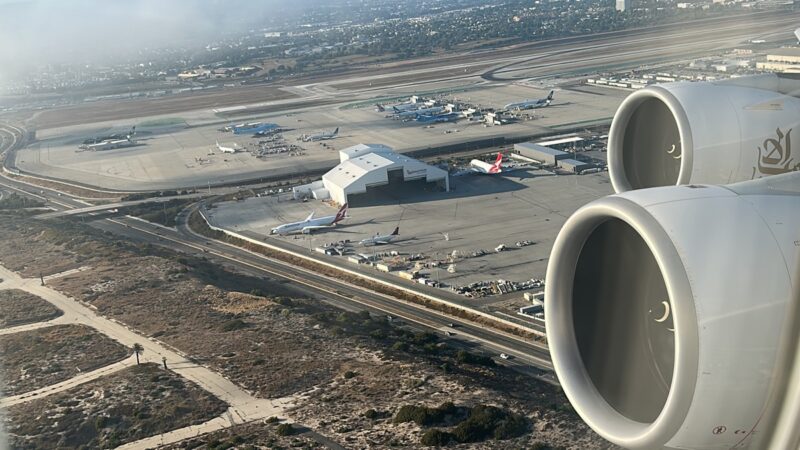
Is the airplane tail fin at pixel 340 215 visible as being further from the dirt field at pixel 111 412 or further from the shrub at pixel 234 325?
the dirt field at pixel 111 412

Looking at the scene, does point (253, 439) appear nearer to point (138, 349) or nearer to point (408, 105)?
point (138, 349)

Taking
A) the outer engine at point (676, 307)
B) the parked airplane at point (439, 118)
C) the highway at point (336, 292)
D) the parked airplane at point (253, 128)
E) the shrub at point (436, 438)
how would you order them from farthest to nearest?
the parked airplane at point (253, 128), the parked airplane at point (439, 118), the highway at point (336, 292), the shrub at point (436, 438), the outer engine at point (676, 307)

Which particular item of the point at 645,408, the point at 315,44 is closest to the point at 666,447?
the point at 645,408

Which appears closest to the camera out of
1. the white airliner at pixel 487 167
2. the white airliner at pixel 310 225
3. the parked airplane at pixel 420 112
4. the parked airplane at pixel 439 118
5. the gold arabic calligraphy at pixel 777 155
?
the gold arabic calligraphy at pixel 777 155

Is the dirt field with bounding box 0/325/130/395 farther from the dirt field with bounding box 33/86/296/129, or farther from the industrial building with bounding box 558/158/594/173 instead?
the dirt field with bounding box 33/86/296/129

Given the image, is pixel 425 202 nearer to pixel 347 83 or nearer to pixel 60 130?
pixel 60 130

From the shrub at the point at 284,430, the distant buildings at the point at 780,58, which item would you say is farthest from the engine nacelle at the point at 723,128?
the distant buildings at the point at 780,58

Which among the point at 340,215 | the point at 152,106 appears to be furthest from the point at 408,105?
the point at 340,215
